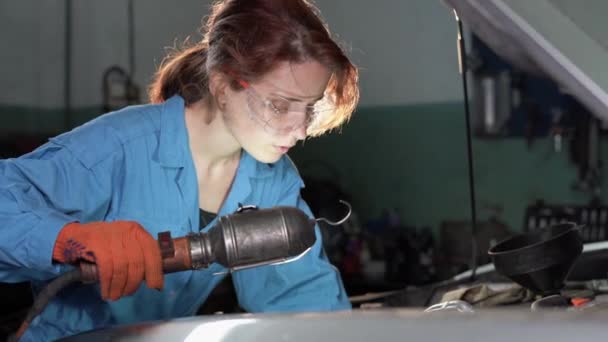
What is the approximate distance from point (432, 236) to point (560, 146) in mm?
834

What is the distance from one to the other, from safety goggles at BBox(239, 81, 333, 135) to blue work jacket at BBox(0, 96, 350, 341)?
19cm

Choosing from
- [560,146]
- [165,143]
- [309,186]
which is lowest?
[309,186]

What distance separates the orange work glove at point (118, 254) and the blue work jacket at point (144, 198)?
20 cm

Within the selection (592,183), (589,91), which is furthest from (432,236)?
(589,91)

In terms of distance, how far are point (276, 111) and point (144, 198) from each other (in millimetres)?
320

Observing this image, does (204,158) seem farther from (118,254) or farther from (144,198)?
(118,254)

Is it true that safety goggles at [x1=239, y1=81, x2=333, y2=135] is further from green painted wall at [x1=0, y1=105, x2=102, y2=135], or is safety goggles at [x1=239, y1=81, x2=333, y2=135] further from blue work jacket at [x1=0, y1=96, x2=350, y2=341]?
green painted wall at [x1=0, y1=105, x2=102, y2=135]

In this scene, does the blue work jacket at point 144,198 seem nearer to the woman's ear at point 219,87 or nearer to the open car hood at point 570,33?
the woman's ear at point 219,87

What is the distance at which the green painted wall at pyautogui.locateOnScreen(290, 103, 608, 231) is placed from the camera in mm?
4133

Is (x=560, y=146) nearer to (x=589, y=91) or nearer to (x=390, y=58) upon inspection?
(x=390, y=58)

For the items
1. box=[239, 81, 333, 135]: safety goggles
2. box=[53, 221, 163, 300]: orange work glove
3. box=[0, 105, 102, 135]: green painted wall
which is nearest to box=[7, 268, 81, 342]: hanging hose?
box=[53, 221, 163, 300]: orange work glove

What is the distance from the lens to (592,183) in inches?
155

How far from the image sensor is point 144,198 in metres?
1.53

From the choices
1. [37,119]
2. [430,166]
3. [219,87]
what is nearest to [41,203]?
[219,87]
